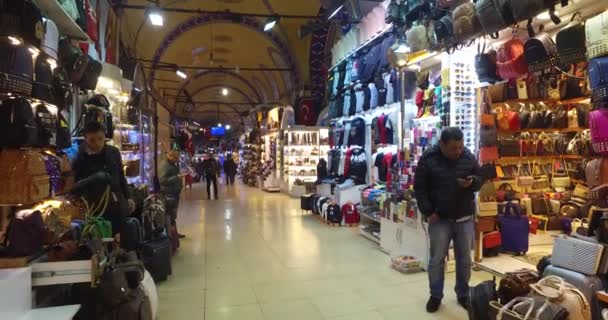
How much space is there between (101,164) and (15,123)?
45.3 inches

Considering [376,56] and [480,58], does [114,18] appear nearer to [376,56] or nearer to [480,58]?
[376,56]

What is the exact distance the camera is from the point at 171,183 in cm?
599

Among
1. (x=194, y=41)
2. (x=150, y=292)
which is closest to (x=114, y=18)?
(x=150, y=292)

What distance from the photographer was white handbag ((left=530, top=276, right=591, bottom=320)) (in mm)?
2412

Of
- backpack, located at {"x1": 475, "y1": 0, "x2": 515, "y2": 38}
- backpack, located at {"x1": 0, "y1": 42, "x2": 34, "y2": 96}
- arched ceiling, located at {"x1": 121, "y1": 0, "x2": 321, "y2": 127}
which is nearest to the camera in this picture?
backpack, located at {"x1": 0, "y1": 42, "x2": 34, "y2": 96}

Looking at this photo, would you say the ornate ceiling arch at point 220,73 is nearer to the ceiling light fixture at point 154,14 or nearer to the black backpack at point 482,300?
the ceiling light fixture at point 154,14

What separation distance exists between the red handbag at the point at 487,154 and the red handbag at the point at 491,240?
857 millimetres

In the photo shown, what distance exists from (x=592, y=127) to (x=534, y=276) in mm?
1272

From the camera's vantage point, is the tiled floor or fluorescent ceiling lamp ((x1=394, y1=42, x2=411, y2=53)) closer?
the tiled floor

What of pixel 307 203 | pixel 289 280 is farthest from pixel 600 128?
pixel 307 203

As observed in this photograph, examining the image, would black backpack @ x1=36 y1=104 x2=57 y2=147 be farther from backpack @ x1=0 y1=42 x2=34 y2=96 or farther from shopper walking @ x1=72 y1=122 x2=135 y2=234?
shopper walking @ x1=72 y1=122 x2=135 y2=234

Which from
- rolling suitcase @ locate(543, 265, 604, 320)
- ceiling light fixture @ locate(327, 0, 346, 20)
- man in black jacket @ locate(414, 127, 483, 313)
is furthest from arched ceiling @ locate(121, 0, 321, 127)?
rolling suitcase @ locate(543, 265, 604, 320)

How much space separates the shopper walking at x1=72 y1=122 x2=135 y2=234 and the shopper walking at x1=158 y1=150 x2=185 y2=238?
1984 millimetres

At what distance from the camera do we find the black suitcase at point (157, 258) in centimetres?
416
